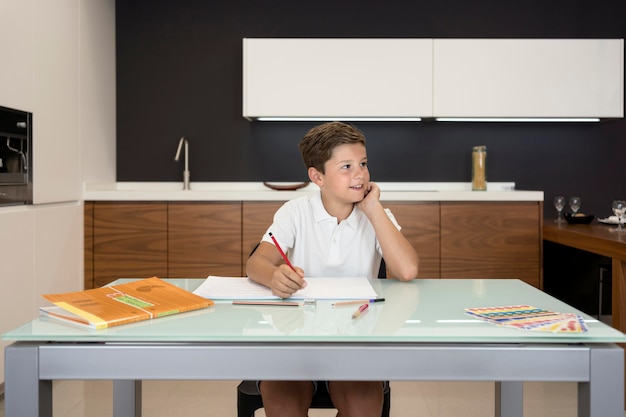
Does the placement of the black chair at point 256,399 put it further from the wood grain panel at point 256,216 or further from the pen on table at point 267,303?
the wood grain panel at point 256,216

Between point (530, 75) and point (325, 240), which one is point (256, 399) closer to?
point (325, 240)

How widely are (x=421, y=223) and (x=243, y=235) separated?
1058mm

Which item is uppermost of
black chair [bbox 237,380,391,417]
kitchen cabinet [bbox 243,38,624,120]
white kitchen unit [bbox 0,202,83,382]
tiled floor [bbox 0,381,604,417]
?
kitchen cabinet [bbox 243,38,624,120]

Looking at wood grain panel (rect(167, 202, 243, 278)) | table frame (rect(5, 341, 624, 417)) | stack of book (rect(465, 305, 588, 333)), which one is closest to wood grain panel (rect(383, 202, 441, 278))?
wood grain panel (rect(167, 202, 243, 278))

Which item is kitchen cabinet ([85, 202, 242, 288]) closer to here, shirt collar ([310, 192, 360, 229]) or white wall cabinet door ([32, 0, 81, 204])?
white wall cabinet door ([32, 0, 81, 204])

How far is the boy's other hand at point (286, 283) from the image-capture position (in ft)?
4.91

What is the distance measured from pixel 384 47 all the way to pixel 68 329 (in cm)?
335

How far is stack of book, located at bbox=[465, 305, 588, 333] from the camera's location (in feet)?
3.94

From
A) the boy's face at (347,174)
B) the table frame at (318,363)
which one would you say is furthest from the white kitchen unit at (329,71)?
the table frame at (318,363)

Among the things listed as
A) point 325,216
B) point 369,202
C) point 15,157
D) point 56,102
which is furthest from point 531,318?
point 56,102

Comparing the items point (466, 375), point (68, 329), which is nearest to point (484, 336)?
point (466, 375)

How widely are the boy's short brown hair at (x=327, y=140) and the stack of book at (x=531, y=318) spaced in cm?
83

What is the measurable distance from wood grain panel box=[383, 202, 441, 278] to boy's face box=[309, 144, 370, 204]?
6.27 feet

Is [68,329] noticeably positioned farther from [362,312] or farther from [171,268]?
[171,268]
